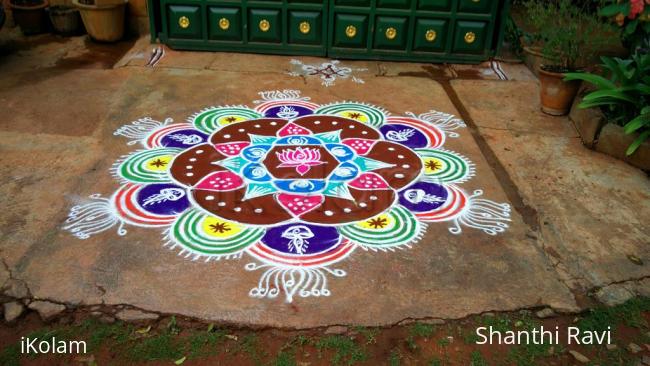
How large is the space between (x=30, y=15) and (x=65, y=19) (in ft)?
1.47

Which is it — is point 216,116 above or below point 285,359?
above

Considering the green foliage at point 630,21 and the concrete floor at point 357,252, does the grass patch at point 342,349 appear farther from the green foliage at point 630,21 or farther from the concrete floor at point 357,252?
the green foliage at point 630,21

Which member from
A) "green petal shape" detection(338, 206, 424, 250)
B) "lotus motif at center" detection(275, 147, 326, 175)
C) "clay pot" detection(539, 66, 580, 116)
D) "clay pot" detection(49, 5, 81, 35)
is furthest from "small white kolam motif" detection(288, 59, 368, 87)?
"clay pot" detection(49, 5, 81, 35)

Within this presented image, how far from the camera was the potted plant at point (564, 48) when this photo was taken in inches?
200

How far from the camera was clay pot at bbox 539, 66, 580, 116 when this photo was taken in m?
5.07

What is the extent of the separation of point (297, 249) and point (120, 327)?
1.07 m

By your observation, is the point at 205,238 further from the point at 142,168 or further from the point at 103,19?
the point at 103,19

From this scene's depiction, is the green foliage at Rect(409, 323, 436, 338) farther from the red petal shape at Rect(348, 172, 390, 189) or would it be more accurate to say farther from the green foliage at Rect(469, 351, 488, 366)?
the red petal shape at Rect(348, 172, 390, 189)

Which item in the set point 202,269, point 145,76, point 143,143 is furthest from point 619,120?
point 145,76

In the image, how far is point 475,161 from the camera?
4434 mm

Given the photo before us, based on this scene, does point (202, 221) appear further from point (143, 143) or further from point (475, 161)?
point (475, 161)

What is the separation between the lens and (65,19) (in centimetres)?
680

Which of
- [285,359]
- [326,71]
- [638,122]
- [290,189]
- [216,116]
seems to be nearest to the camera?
[285,359]

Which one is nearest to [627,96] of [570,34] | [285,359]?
[570,34]
